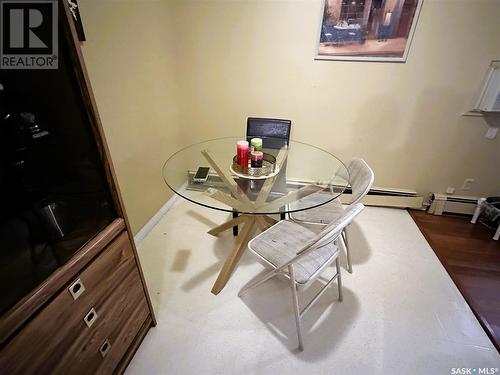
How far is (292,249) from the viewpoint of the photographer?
4.34 ft

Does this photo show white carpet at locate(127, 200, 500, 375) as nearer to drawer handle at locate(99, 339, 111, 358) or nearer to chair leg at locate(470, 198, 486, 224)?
drawer handle at locate(99, 339, 111, 358)

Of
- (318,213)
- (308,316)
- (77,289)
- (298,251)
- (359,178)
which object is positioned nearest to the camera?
(77,289)

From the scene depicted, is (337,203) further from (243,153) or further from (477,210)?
(477,210)

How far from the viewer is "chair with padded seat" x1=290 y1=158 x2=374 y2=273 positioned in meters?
1.38

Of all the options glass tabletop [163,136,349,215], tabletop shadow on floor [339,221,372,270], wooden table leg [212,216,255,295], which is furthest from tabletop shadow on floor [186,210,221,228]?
tabletop shadow on floor [339,221,372,270]

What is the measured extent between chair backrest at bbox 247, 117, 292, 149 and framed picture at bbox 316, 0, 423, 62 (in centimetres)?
70

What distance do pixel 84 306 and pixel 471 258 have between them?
2.60m

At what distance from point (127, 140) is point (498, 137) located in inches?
124

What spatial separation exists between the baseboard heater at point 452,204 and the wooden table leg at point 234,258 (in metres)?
1.94

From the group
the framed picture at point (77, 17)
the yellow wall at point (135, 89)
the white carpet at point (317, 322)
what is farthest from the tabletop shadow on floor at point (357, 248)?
the framed picture at point (77, 17)

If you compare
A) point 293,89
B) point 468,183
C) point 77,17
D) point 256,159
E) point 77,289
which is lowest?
point 468,183

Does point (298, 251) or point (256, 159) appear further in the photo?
point (256, 159)

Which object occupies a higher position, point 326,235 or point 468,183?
point 326,235

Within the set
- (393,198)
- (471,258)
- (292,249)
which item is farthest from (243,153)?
(471,258)
